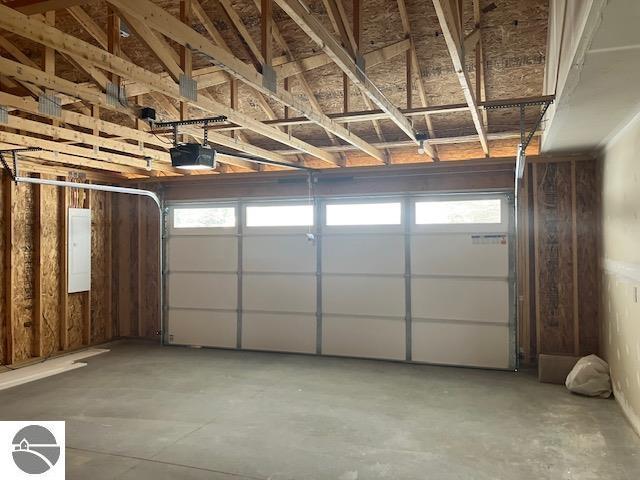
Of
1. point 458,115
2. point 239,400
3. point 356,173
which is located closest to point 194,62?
point 356,173

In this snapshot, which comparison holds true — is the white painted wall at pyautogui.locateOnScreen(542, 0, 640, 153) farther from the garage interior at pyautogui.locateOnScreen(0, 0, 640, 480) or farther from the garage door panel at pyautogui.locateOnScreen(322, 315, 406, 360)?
the garage door panel at pyautogui.locateOnScreen(322, 315, 406, 360)

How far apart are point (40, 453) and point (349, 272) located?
14.9 ft

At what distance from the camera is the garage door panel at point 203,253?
313 inches

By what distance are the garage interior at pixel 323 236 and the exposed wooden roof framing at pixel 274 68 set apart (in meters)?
0.03

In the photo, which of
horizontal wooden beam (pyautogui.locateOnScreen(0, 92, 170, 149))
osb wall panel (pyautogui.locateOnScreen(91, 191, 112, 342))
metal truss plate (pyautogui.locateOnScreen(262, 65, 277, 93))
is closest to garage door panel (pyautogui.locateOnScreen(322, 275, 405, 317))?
horizontal wooden beam (pyautogui.locateOnScreen(0, 92, 170, 149))

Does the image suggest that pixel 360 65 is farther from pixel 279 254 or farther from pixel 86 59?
pixel 279 254

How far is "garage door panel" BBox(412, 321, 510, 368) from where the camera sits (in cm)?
651

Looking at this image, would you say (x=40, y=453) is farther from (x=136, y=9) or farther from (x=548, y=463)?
(x=548, y=463)

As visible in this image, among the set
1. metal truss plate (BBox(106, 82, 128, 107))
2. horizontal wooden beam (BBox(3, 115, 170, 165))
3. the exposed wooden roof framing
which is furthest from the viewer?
horizontal wooden beam (BBox(3, 115, 170, 165))

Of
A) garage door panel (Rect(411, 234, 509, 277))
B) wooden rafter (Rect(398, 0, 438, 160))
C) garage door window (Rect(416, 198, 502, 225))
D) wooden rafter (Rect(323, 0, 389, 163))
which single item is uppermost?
wooden rafter (Rect(398, 0, 438, 160))

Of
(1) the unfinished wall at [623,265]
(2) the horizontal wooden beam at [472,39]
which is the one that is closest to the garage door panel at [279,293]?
(1) the unfinished wall at [623,265]

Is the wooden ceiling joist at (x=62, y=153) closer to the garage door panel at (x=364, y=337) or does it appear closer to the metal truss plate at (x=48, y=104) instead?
the metal truss plate at (x=48, y=104)

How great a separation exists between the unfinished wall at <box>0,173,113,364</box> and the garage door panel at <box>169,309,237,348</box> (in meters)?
1.40

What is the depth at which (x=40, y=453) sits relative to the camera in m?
3.74
